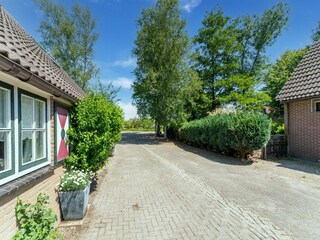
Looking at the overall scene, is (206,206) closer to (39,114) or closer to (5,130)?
(39,114)

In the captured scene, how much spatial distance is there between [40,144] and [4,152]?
1.08 metres

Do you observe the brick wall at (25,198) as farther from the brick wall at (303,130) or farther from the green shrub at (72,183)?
the brick wall at (303,130)

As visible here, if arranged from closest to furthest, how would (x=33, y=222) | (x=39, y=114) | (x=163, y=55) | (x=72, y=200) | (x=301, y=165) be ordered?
1. (x=33, y=222)
2. (x=39, y=114)
3. (x=72, y=200)
4. (x=301, y=165)
5. (x=163, y=55)

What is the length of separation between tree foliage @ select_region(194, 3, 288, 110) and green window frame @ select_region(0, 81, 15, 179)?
22107mm

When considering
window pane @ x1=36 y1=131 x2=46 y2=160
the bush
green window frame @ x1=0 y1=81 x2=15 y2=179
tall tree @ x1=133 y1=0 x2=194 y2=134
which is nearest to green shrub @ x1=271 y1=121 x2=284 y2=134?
tall tree @ x1=133 y1=0 x2=194 y2=134

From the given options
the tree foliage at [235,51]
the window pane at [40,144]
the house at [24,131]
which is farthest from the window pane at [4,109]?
the tree foliage at [235,51]

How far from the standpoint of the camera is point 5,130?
2508 millimetres

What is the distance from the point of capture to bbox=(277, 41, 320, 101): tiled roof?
30.4ft

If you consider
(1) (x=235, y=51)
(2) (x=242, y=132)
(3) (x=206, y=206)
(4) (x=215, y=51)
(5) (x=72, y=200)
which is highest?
(1) (x=235, y=51)

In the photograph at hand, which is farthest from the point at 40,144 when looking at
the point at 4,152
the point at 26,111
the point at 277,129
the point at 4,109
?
the point at 277,129

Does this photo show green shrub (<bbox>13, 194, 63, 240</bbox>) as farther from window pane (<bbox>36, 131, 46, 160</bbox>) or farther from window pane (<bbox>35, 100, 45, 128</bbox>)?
window pane (<bbox>35, 100, 45, 128</bbox>)

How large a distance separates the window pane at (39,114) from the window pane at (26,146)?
34 centimetres

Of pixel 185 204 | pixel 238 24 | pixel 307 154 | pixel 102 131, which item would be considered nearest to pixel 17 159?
pixel 102 131

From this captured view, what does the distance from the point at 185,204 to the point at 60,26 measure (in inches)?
906
